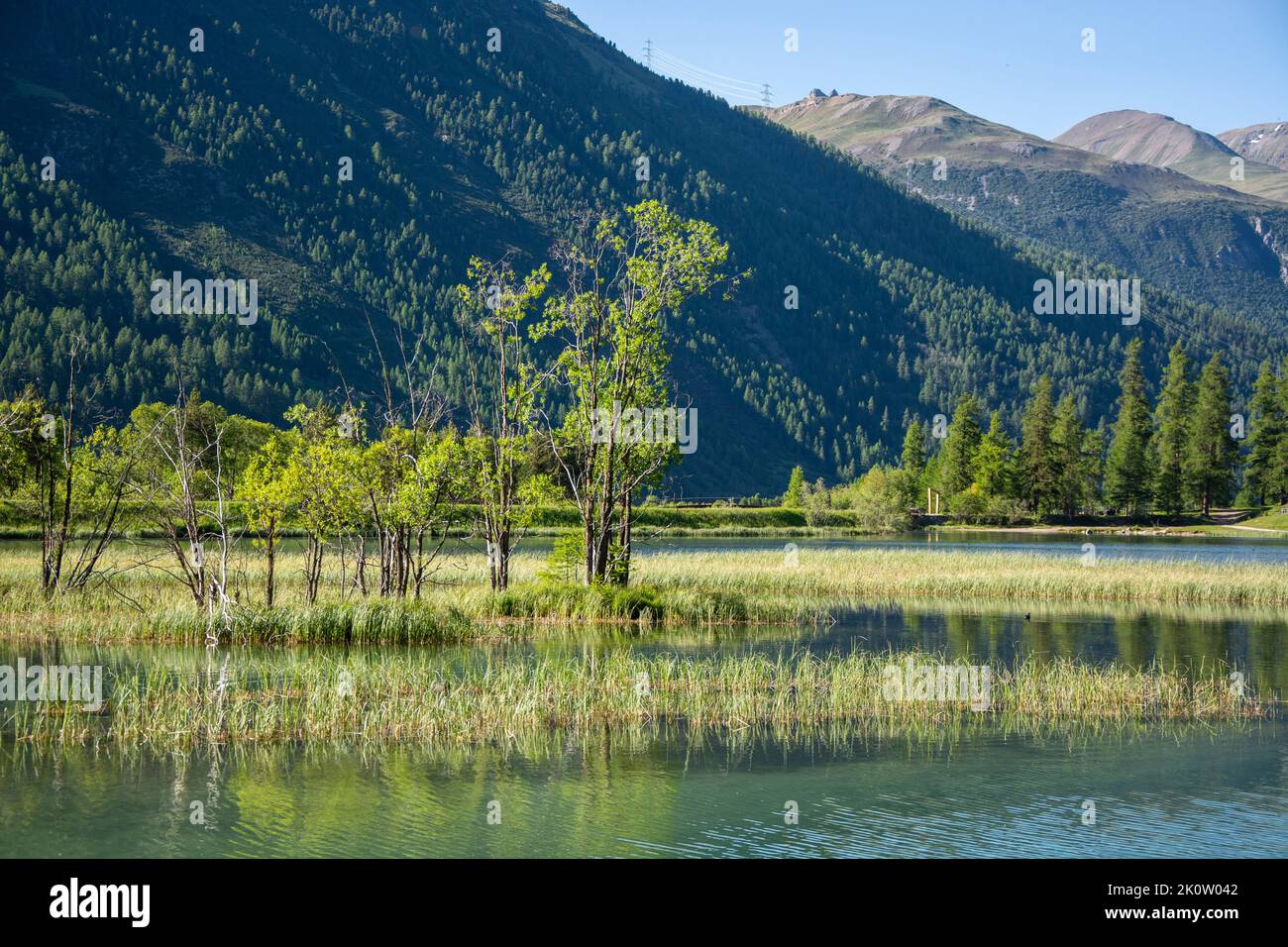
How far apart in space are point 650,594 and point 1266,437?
119 meters

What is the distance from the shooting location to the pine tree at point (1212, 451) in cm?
13588

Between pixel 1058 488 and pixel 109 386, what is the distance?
142829mm

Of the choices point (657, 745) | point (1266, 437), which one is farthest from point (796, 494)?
point (657, 745)

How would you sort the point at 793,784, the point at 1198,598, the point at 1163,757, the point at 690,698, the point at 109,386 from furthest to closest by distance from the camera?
the point at 109,386 → the point at 1198,598 → the point at 690,698 → the point at 1163,757 → the point at 793,784

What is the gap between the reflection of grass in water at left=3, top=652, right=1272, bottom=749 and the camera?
20.9 m

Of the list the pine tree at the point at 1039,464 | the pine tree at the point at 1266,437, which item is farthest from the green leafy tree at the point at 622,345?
the pine tree at the point at 1266,437

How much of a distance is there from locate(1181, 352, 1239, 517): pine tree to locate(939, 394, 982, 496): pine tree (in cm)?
2404

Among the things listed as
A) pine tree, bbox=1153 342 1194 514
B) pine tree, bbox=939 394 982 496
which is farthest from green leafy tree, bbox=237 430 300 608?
pine tree, bbox=1153 342 1194 514

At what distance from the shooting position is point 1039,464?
5261 inches

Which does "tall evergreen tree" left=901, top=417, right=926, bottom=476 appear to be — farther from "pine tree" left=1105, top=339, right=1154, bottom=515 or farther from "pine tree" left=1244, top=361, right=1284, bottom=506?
"pine tree" left=1244, top=361, right=1284, bottom=506

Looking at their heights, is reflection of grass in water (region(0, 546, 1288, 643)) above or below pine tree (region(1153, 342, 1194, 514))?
below
